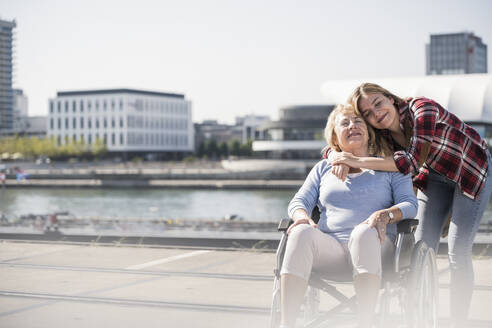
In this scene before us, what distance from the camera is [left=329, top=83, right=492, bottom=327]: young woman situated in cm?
346

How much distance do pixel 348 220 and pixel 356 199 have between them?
0.39ft

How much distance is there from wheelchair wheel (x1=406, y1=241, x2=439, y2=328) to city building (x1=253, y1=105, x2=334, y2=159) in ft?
232

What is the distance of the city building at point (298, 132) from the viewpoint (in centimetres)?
7488

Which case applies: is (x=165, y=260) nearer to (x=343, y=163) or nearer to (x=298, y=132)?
(x=343, y=163)

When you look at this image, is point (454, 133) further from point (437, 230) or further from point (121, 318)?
point (121, 318)

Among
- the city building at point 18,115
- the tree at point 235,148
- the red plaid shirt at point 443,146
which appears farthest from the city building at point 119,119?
the red plaid shirt at point 443,146

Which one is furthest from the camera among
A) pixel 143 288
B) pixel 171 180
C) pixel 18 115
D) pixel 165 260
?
pixel 18 115

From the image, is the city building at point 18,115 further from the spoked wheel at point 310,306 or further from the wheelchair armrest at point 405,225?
the wheelchair armrest at point 405,225

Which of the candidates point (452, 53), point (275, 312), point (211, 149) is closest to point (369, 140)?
point (275, 312)

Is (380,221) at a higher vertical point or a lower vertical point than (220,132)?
lower

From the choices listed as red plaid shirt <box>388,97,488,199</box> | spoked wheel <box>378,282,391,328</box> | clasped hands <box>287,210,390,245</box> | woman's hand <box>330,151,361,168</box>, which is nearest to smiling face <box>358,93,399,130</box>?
red plaid shirt <box>388,97,488,199</box>

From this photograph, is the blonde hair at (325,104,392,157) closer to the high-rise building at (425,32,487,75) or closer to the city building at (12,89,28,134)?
the city building at (12,89,28,134)

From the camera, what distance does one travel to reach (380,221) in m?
3.14

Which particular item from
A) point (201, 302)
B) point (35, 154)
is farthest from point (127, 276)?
point (35, 154)
